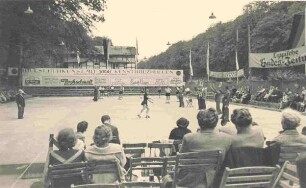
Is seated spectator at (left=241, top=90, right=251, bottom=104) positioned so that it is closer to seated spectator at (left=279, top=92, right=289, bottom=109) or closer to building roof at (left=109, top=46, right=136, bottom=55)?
seated spectator at (left=279, top=92, right=289, bottom=109)

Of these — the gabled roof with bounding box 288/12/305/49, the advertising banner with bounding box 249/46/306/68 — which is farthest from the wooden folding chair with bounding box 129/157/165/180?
the advertising banner with bounding box 249/46/306/68

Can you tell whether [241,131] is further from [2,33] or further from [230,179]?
[2,33]

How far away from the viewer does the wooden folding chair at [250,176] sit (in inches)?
186

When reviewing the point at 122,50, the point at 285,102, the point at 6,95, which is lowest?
the point at 6,95

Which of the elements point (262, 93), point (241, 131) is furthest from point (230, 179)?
point (262, 93)

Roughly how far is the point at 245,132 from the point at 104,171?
1.63m

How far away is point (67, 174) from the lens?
526 centimetres

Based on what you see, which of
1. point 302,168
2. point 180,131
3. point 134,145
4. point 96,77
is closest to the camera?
point 302,168

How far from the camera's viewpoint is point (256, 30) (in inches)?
2714

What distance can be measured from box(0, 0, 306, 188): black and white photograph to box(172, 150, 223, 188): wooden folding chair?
0.03ft

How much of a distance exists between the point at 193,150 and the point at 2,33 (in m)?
44.6

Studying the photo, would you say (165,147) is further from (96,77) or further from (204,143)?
(96,77)

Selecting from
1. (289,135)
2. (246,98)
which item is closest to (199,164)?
(289,135)

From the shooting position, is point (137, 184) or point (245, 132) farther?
point (245, 132)
